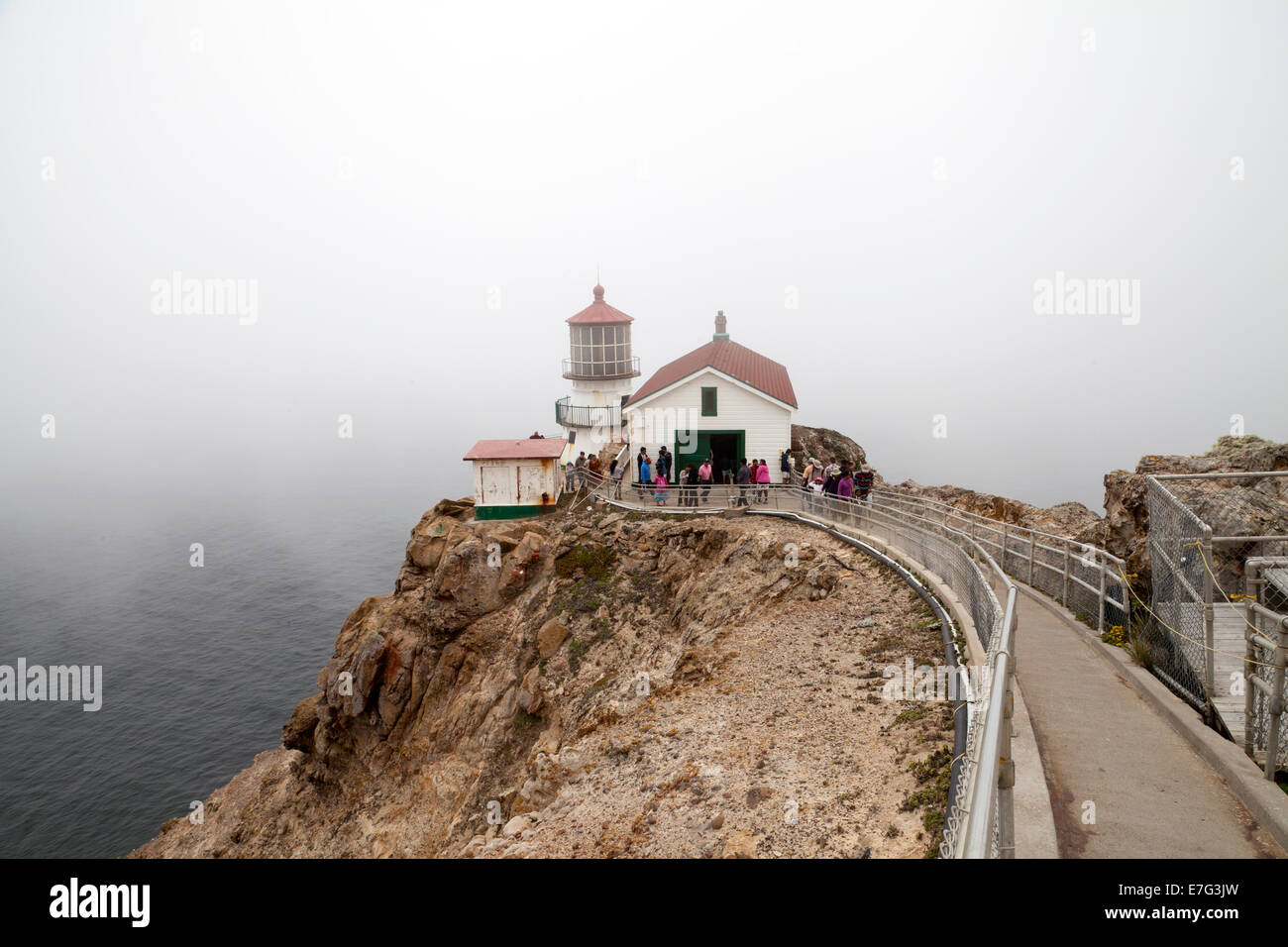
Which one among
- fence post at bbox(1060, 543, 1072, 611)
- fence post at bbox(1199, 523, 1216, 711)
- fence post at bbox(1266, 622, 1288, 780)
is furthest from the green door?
fence post at bbox(1266, 622, 1288, 780)

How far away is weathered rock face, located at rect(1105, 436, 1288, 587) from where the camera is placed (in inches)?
403

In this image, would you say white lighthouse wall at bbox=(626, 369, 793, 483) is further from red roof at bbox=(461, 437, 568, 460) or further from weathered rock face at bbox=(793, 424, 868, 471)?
red roof at bbox=(461, 437, 568, 460)

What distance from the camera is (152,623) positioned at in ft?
195

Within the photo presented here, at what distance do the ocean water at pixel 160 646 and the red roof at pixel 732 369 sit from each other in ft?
95.7

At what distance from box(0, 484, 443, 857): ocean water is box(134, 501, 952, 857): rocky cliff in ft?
23.7

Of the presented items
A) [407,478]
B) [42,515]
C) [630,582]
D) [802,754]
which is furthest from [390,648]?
[42,515]

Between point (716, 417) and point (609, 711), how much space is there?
1471cm

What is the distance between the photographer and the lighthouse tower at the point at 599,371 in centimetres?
3447

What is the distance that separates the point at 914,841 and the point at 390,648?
20.6 m

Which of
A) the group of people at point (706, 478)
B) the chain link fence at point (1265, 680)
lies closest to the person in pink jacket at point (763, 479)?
the group of people at point (706, 478)

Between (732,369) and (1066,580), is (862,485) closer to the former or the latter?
(732,369)

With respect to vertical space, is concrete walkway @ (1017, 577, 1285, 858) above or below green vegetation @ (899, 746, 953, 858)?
above

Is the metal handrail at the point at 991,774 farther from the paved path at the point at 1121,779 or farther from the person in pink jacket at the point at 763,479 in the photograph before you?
the person in pink jacket at the point at 763,479
